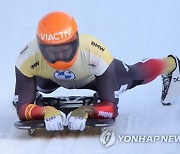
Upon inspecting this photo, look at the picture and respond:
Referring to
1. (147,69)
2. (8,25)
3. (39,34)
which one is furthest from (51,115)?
(8,25)

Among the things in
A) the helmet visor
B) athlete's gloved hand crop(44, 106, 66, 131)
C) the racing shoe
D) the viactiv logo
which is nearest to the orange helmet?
the helmet visor

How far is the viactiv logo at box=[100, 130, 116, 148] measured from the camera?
3.45 m

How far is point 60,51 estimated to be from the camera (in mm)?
3453

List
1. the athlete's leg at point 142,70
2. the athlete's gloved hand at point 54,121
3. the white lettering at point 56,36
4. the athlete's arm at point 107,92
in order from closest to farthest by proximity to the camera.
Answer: the white lettering at point 56,36, the athlete's gloved hand at point 54,121, the athlete's arm at point 107,92, the athlete's leg at point 142,70

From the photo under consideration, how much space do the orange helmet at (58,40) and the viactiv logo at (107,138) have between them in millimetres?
442

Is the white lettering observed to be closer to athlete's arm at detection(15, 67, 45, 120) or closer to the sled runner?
athlete's arm at detection(15, 67, 45, 120)

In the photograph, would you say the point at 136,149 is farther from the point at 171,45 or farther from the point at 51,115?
the point at 171,45

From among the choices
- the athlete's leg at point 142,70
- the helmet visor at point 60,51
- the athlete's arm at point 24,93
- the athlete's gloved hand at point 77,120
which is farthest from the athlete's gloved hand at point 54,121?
the athlete's leg at point 142,70

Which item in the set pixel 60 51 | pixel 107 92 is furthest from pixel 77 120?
pixel 60 51

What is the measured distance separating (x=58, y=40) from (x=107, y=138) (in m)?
0.60

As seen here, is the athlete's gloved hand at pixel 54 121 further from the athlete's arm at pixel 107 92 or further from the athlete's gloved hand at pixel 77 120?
the athlete's arm at pixel 107 92

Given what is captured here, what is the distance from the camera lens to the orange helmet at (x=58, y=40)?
11.2 feet

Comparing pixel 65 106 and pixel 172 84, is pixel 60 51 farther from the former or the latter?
pixel 172 84

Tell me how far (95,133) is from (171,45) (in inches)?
89.5
